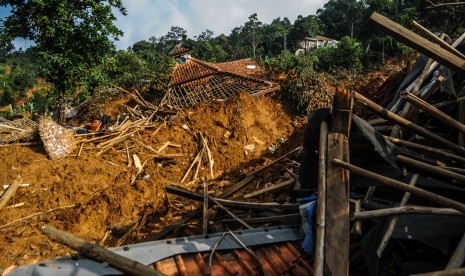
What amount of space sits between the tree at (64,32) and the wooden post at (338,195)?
1151 cm

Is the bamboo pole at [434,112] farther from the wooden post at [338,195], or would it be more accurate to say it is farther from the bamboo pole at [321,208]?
the bamboo pole at [321,208]

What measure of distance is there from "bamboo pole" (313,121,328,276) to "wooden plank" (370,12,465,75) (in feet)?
3.52

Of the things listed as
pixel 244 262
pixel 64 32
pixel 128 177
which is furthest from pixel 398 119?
pixel 64 32

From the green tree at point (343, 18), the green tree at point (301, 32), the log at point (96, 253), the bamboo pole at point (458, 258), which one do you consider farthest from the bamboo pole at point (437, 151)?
the green tree at point (343, 18)

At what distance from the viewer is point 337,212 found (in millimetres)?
2752

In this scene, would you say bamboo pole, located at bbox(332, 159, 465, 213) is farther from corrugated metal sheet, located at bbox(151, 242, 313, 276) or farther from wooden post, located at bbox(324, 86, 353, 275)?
corrugated metal sheet, located at bbox(151, 242, 313, 276)

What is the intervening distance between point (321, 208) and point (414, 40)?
1.65 meters

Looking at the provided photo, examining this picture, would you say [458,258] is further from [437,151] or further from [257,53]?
[257,53]

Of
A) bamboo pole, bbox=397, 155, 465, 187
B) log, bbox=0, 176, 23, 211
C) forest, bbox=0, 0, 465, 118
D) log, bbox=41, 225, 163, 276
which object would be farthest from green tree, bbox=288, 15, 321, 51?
log, bbox=41, 225, 163, 276

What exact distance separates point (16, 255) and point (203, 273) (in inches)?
215

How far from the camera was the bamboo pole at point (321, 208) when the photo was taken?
2514mm

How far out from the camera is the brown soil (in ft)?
21.6

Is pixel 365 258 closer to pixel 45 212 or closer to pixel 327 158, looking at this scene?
pixel 327 158

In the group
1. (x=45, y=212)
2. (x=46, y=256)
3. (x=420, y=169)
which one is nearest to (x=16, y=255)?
(x=46, y=256)
